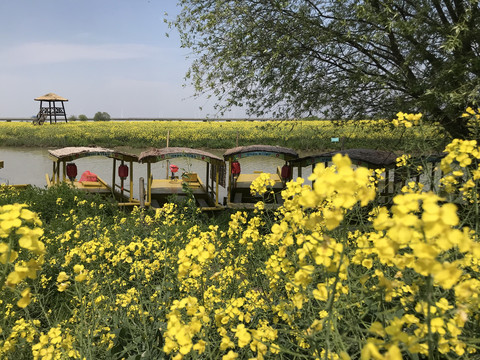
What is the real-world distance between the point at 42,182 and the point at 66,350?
1663 cm

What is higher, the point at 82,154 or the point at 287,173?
the point at 82,154

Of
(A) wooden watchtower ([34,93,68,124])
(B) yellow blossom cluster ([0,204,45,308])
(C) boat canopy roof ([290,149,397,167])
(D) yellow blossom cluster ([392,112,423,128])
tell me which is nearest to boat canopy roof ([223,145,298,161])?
(C) boat canopy roof ([290,149,397,167])

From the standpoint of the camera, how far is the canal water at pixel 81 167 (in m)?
17.4

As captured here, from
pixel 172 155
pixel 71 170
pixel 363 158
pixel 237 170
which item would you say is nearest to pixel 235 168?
pixel 237 170

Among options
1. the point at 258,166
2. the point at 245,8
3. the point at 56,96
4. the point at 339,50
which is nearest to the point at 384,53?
the point at 339,50

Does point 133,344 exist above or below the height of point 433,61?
below

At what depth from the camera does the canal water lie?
57.1ft

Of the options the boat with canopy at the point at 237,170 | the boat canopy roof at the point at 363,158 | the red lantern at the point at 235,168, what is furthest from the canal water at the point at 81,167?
the boat canopy roof at the point at 363,158

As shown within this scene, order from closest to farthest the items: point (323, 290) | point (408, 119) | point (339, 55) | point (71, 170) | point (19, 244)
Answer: point (19, 244) → point (323, 290) → point (408, 119) → point (339, 55) → point (71, 170)

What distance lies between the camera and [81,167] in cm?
2070

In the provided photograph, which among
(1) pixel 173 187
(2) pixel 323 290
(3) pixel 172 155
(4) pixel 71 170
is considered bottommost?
(1) pixel 173 187

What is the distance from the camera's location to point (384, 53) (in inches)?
331

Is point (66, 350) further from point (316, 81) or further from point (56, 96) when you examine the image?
point (56, 96)

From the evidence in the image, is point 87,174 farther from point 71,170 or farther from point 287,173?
point 287,173
